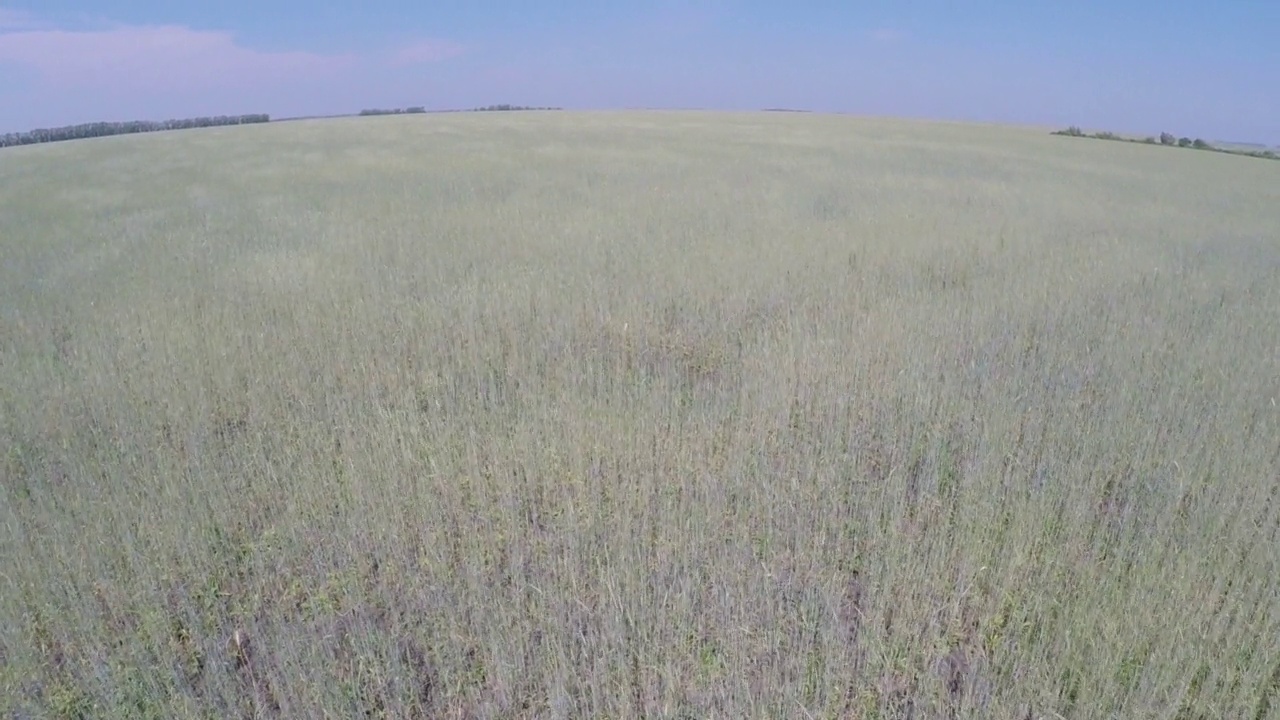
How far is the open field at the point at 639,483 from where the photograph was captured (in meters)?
2.35

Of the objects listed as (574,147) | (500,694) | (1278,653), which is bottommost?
(500,694)

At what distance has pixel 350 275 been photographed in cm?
721

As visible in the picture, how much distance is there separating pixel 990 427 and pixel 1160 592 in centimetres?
144

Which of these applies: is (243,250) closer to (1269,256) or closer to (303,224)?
(303,224)

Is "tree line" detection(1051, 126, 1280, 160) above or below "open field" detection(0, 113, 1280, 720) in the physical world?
above

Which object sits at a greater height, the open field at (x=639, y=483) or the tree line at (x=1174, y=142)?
the tree line at (x=1174, y=142)

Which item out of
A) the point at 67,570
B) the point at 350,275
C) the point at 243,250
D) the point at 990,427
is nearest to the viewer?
the point at 67,570

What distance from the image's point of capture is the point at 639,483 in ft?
11.4

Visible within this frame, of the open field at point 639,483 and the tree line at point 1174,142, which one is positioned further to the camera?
the tree line at point 1174,142

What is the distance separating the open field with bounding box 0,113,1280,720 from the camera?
7.72 feet

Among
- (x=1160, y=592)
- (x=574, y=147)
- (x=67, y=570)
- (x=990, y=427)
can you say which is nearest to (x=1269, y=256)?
(x=990, y=427)

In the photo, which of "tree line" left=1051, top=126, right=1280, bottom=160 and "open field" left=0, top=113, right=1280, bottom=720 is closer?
"open field" left=0, top=113, right=1280, bottom=720

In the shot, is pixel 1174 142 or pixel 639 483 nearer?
pixel 639 483

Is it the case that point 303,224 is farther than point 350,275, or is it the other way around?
→ point 303,224
